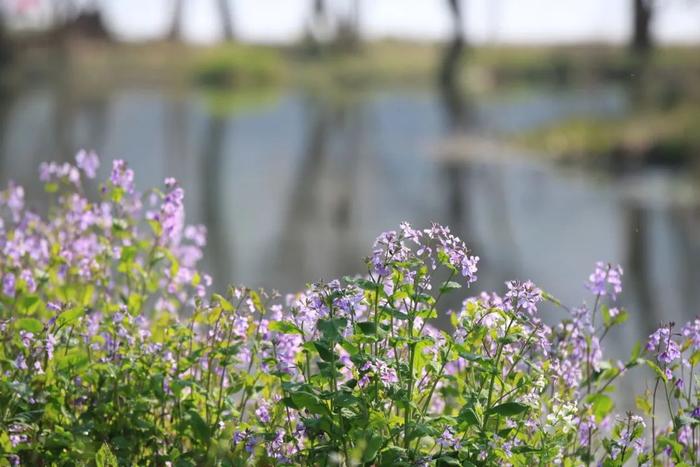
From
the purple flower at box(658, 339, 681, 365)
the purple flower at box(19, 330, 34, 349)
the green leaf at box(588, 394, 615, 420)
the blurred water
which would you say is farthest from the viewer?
the blurred water

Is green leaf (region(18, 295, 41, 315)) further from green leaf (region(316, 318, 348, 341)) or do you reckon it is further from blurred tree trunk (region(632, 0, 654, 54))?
blurred tree trunk (region(632, 0, 654, 54))

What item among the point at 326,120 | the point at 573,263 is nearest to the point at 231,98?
the point at 326,120

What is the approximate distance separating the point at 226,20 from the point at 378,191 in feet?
101

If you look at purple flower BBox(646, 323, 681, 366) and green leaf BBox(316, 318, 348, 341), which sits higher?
purple flower BBox(646, 323, 681, 366)

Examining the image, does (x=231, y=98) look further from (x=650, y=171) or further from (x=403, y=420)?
(x=403, y=420)

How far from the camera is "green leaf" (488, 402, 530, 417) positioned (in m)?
2.41

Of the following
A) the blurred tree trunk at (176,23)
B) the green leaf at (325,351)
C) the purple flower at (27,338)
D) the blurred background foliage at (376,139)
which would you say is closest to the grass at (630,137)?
the blurred background foliage at (376,139)

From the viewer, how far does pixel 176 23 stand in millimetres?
39000

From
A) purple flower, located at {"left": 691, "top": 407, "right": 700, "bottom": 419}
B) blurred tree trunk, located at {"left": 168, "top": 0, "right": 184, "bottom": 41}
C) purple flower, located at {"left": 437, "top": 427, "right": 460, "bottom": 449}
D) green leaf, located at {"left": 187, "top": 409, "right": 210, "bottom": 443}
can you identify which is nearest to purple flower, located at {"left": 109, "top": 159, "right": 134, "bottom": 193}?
green leaf, located at {"left": 187, "top": 409, "right": 210, "bottom": 443}

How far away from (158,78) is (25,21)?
14.3ft

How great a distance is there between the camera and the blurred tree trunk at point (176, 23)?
38594mm

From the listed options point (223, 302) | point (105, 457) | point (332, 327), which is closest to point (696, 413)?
point (332, 327)

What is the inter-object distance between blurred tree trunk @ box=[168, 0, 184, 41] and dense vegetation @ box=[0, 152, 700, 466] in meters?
36.3

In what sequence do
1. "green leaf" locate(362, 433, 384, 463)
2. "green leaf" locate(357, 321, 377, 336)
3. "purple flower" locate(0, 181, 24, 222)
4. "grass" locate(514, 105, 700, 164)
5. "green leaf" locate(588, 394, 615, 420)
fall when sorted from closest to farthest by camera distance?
"green leaf" locate(362, 433, 384, 463) → "green leaf" locate(357, 321, 377, 336) → "green leaf" locate(588, 394, 615, 420) → "purple flower" locate(0, 181, 24, 222) → "grass" locate(514, 105, 700, 164)
